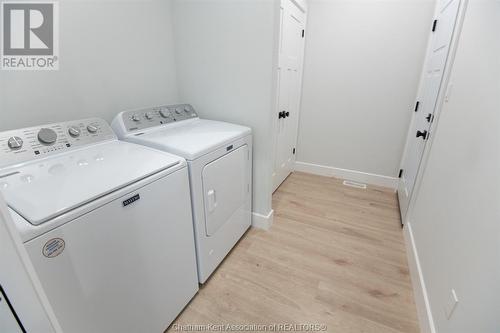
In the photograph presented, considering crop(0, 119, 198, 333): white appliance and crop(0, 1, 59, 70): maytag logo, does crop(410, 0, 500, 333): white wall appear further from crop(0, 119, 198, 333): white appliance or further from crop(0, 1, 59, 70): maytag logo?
crop(0, 1, 59, 70): maytag logo

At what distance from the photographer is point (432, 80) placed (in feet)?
6.63

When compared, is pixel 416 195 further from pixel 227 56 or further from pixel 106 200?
pixel 106 200

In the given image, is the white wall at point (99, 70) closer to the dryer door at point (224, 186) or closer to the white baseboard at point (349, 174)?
the dryer door at point (224, 186)

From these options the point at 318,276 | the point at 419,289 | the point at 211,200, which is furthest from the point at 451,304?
the point at 211,200

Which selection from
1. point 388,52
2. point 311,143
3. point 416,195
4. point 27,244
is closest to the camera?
point 27,244

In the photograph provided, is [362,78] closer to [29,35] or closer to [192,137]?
[192,137]

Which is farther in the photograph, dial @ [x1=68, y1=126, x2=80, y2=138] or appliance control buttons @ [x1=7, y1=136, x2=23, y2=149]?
dial @ [x1=68, y1=126, x2=80, y2=138]

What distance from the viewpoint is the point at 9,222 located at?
19.2 inches

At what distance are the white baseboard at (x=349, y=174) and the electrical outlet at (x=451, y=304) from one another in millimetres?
2029

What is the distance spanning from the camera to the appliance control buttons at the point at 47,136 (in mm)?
1164

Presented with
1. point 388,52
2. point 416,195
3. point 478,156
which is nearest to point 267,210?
point 416,195

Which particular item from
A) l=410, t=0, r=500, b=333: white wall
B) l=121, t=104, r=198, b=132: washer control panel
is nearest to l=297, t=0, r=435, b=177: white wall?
l=410, t=0, r=500, b=333: white wall

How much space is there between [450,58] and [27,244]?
7.98 ft

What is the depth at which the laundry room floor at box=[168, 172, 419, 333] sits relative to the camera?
140 centimetres
